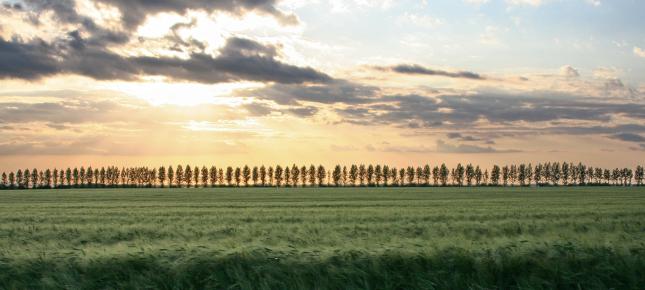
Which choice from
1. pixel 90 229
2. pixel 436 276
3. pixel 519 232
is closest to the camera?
pixel 436 276

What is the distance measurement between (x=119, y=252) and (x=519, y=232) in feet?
49.7

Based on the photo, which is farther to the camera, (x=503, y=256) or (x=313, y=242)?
(x=313, y=242)

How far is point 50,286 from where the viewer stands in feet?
34.1

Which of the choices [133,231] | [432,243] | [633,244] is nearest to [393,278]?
[432,243]

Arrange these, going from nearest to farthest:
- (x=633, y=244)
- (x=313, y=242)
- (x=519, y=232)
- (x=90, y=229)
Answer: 1. (x=633, y=244)
2. (x=313, y=242)
3. (x=519, y=232)
4. (x=90, y=229)

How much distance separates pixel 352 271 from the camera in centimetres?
995

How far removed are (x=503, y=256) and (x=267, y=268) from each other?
4.70m

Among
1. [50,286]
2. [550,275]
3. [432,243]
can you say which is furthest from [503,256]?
[50,286]

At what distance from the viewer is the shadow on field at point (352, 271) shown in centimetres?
984

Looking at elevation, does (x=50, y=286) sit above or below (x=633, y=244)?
below

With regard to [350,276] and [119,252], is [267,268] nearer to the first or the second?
[350,276]

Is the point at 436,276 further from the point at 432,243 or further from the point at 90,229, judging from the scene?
the point at 90,229

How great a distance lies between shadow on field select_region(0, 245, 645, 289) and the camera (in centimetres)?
984

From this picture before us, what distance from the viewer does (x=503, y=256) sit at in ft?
33.7
